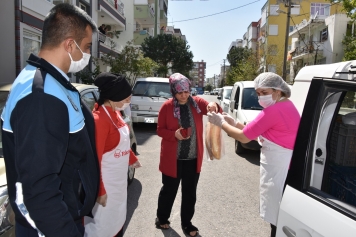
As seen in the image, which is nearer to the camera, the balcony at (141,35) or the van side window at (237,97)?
the van side window at (237,97)

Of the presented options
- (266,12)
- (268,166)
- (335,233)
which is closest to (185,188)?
(268,166)

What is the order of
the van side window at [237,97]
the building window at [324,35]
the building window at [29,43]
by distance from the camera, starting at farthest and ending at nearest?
the building window at [324,35], the building window at [29,43], the van side window at [237,97]

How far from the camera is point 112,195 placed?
2576 mm

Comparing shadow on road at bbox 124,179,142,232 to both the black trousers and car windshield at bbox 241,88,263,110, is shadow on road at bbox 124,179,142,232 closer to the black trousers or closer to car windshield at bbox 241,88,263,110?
the black trousers

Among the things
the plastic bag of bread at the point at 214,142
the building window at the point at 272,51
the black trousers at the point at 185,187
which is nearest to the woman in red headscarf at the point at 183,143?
the black trousers at the point at 185,187

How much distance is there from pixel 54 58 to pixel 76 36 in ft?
0.58

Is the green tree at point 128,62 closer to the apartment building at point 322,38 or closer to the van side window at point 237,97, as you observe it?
the van side window at point 237,97

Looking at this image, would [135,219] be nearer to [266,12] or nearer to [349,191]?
[349,191]

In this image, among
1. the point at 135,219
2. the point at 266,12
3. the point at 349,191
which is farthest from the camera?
the point at 266,12

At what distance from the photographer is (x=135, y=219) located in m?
4.22

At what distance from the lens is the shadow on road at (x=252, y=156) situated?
25.3 feet

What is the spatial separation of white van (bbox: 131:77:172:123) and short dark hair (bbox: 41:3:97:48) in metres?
9.65

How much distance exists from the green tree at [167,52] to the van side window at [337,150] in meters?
33.9

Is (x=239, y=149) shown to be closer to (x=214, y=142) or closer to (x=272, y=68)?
(x=214, y=142)
